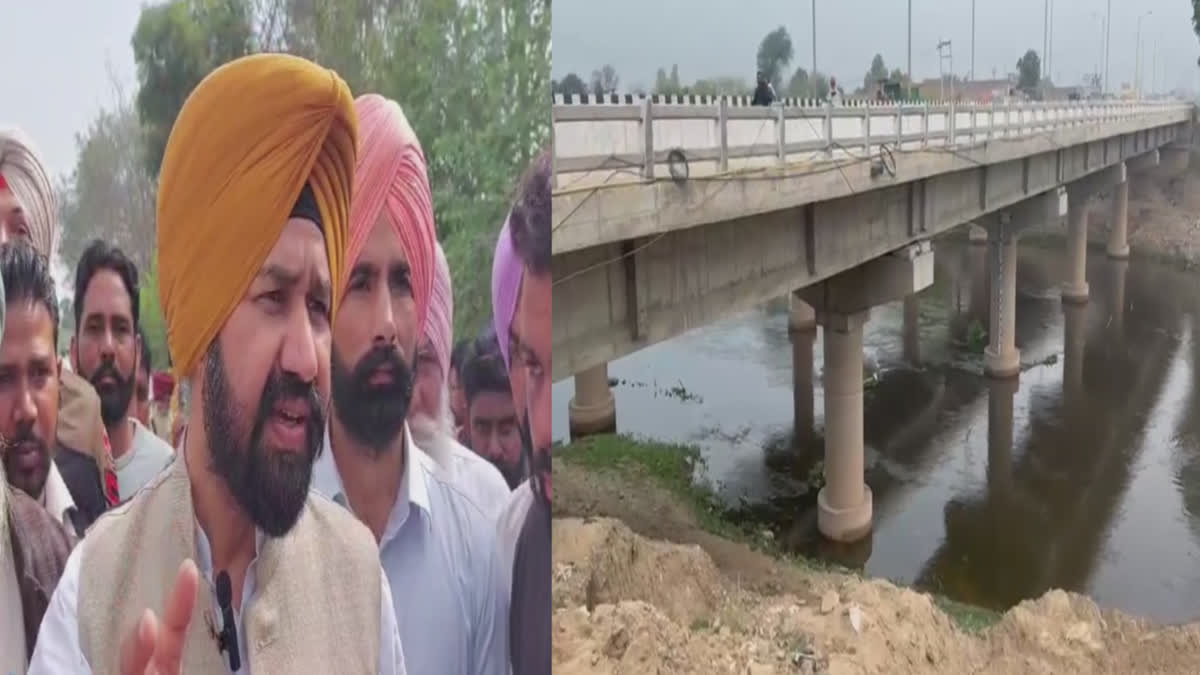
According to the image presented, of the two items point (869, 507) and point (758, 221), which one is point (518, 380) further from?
point (869, 507)

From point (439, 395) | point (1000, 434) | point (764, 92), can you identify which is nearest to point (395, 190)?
point (439, 395)

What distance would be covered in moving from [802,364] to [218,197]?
25.5 m

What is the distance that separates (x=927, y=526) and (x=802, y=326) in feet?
45.0

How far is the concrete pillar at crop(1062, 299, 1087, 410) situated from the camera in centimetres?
2620

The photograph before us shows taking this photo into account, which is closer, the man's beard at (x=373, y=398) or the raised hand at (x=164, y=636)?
the raised hand at (x=164, y=636)

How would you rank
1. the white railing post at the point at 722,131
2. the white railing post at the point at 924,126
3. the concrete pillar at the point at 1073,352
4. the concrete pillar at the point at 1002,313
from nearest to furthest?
the white railing post at the point at 722,131 < the white railing post at the point at 924,126 < the concrete pillar at the point at 1073,352 < the concrete pillar at the point at 1002,313

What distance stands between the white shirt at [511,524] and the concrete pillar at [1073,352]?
23466mm

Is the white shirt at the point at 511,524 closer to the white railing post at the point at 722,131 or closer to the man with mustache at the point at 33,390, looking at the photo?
the man with mustache at the point at 33,390

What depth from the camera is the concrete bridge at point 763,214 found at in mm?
8859

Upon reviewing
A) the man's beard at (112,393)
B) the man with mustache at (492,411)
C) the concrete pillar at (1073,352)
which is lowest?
the concrete pillar at (1073,352)

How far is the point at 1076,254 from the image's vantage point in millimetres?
37562

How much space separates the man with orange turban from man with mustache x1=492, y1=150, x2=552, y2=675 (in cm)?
81

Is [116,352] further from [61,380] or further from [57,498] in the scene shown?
[57,498]

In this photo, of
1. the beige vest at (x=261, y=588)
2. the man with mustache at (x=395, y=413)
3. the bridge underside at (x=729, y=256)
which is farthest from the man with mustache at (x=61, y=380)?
the bridge underside at (x=729, y=256)
